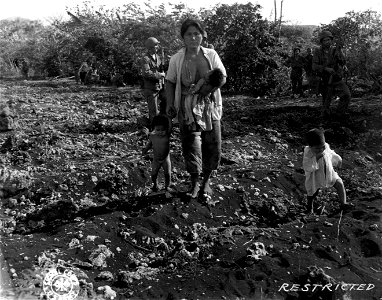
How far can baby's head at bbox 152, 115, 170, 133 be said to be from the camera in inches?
175

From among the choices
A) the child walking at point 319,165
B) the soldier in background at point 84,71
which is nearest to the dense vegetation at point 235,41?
the soldier in background at point 84,71

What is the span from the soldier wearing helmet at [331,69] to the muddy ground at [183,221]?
0.73m

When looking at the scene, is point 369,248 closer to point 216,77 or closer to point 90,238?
point 216,77

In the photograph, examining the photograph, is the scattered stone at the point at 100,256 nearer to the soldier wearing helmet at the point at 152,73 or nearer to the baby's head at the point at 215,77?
the baby's head at the point at 215,77

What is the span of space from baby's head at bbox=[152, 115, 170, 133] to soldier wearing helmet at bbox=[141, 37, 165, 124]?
2178 mm

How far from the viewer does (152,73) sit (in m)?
6.51

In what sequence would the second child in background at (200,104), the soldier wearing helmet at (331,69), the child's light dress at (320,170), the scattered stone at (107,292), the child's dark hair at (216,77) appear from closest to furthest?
the scattered stone at (107,292), the child's dark hair at (216,77), the second child in background at (200,104), the child's light dress at (320,170), the soldier wearing helmet at (331,69)

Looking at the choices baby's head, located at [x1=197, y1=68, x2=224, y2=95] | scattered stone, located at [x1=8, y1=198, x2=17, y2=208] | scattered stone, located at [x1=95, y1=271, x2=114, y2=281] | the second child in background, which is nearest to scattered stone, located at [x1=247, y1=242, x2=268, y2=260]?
scattered stone, located at [x1=95, y1=271, x2=114, y2=281]

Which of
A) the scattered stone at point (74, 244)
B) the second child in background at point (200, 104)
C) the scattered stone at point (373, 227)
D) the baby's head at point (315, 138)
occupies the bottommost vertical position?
the scattered stone at point (373, 227)

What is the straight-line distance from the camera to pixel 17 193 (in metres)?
4.83

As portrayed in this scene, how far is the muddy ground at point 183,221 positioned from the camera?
10.7 feet

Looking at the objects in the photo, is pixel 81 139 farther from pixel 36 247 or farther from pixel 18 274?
pixel 18 274

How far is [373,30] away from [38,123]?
334 inches

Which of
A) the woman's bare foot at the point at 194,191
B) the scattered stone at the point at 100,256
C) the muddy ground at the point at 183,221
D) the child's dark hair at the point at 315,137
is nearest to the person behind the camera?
the muddy ground at the point at 183,221
